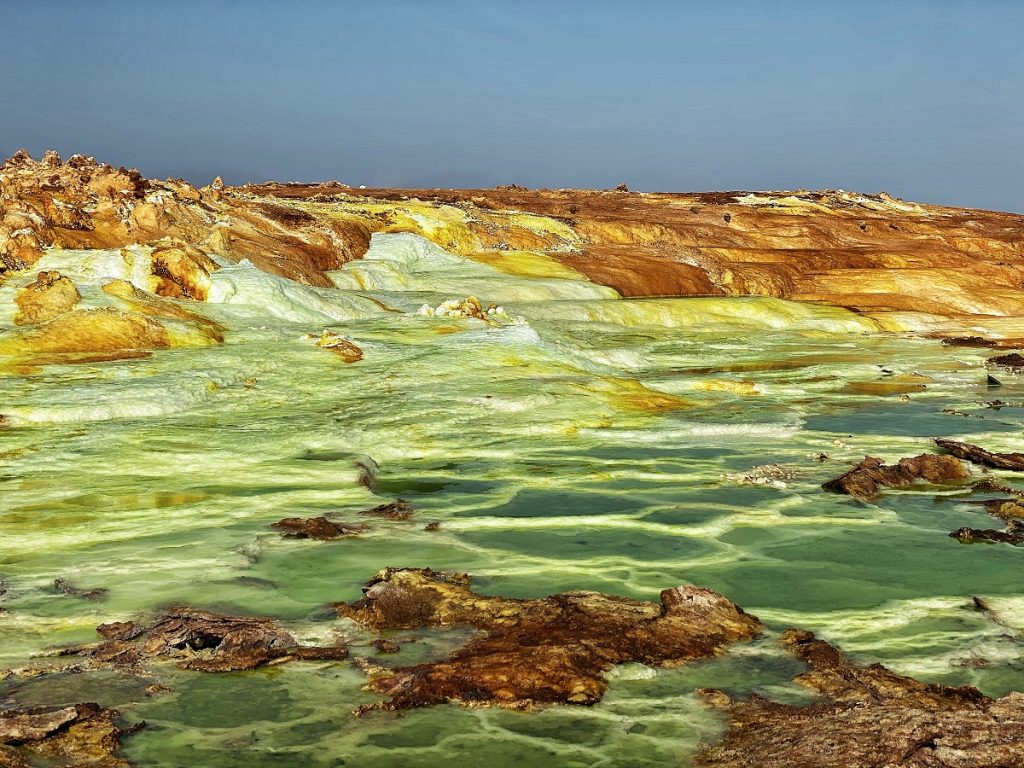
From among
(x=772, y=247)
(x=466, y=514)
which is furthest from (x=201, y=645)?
(x=772, y=247)

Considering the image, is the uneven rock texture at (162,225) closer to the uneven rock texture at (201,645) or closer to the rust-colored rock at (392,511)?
the rust-colored rock at (392,511)

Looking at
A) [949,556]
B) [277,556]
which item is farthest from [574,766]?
[949,556]

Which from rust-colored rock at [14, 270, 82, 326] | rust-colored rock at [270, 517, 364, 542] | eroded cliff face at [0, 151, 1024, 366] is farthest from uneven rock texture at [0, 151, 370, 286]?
rust-colored rock at [270, 517, 364, 542]

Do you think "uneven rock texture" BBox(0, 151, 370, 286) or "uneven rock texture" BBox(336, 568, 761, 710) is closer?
"uneven rock texture" BBox(336, 568, 761, 710)

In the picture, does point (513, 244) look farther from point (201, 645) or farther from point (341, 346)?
point (201, 645)

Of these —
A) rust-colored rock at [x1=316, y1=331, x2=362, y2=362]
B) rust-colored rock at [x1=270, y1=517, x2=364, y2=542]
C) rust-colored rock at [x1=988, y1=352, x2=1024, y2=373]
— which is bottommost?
rust-colored rock at [x1=270, y1=517, x2=364, y2=542]

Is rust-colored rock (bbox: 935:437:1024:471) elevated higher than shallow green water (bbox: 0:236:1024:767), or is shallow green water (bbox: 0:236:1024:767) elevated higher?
rust-colored rock (bbox: 935:437:1024:471)

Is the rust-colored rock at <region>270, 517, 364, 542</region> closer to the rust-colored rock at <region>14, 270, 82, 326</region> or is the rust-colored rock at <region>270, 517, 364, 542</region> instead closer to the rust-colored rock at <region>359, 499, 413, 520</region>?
the rust-colored rock at <region>359, 499, 413, 520</region>
